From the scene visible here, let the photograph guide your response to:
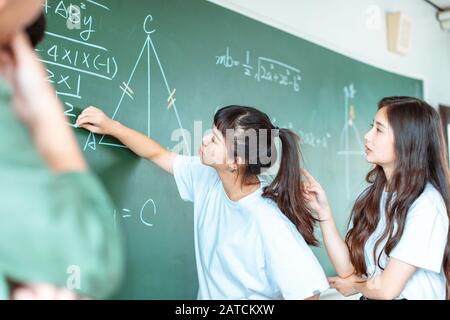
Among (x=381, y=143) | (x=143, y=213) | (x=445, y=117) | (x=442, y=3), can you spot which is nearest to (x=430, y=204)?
(x=381, y=143)

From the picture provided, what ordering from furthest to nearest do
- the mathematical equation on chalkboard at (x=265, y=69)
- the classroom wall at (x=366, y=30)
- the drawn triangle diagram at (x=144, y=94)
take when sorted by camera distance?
the classroom wall at (x=366, y=30), the mathematical equation on chalkboard at (x=265, y=69), the drawn triangle diagram at (x=144, y=94)

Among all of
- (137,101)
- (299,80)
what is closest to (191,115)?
(137,101)

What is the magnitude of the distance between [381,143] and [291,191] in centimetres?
31

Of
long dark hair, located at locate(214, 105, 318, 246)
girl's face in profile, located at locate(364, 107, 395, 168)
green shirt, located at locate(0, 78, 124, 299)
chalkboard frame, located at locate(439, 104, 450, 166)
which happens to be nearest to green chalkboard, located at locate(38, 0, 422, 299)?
long dark hair, located at locate(214, 105, 318, 246)

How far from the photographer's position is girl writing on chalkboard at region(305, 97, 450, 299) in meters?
1.51

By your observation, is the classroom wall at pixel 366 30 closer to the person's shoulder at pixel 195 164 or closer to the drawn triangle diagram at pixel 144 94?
the drawn triangle diagram at pixel 144 94

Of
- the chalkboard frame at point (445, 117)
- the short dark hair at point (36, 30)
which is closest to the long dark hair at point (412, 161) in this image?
the short dark hair at point (36, 30)

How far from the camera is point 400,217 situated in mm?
1571

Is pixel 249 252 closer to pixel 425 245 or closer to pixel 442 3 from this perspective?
pixel 425 245

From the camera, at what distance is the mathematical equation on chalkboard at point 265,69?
7.04ft

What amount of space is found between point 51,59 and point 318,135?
1511mm

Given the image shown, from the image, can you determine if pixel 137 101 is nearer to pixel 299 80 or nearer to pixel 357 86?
pixel 299 80

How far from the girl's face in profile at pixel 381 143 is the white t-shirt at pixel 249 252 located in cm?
35

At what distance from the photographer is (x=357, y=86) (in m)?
3.03
